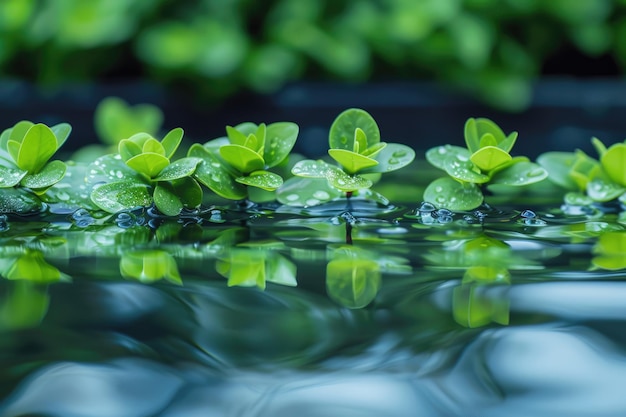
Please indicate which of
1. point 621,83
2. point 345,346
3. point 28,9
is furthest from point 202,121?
point 345,346

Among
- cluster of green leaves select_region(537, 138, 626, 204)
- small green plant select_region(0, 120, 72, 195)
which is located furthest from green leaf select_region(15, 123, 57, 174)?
cluster of green leaves select_region(537, 138, 626, 204)

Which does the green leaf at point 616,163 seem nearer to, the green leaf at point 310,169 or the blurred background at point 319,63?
the green leaf at point 310,169

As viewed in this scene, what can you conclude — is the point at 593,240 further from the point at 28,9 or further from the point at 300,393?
the point at 28,9

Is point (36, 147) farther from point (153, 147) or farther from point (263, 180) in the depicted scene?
point (263, 180)

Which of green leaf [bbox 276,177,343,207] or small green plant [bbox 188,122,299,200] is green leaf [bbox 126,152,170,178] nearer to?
small green plant [bbox 188,122,299,200]

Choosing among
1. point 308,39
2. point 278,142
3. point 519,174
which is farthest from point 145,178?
point 308,39
